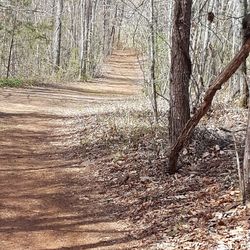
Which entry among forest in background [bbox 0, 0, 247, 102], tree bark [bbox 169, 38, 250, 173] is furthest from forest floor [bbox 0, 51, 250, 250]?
forest in background [bbox 0, 0, 247, 102]

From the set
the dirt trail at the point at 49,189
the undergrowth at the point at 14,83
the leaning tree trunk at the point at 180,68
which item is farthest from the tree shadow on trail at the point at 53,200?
the undergrowth at the point at 14,83

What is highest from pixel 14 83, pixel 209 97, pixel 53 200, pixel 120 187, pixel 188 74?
pixel 188 74

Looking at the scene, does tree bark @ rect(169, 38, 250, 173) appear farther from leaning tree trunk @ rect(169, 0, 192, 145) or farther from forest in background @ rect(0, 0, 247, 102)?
forest in background @ rect(0, 0, 247, 102)

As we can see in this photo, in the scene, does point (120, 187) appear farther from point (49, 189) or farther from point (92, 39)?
point (92, 39)

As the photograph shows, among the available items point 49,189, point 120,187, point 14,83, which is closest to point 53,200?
point 49,189

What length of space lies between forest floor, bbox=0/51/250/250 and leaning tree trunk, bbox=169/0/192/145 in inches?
25.2

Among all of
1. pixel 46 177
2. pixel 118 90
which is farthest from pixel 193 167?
pixel 118 90

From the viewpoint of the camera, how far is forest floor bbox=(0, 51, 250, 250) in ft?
19.0

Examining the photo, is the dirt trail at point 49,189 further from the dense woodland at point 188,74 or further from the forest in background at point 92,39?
the forest in background at point 92,39

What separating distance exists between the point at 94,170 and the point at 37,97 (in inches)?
417

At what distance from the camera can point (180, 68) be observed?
773 cm

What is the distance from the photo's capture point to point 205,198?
21.2 feet

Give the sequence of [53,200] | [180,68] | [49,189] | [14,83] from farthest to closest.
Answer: [14,83] < [49,189] < [180,68] < [53,200]

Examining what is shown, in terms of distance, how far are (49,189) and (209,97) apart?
3.31 metres
